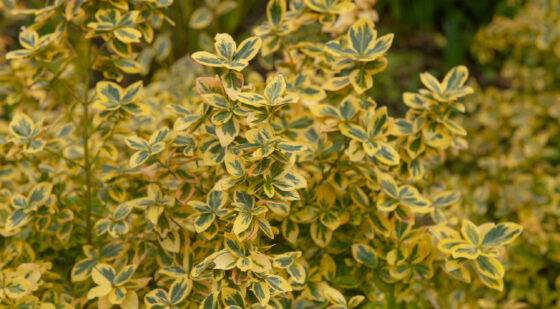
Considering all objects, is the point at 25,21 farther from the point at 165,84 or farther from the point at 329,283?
the point at 329,283

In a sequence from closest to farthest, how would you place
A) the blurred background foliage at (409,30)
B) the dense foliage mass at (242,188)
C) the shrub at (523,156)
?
the dense foliage mass at (242,188), the shrub at (523,156), the blurred background foliage at (409,30)

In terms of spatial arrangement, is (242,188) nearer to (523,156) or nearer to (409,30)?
(523,156)

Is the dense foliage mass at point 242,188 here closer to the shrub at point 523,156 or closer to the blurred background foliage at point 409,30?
the shrub at point 523,156

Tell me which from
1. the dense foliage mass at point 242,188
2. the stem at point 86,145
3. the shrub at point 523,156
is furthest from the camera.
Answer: the shrub at point 523,156

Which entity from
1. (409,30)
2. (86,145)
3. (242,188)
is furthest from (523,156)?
(409,30)

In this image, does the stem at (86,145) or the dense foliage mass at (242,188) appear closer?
the dense foliage mass at (242,188)

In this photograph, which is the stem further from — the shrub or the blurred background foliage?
the blurred background foliage

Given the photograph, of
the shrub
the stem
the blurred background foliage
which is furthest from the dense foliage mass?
the blurred background foliage

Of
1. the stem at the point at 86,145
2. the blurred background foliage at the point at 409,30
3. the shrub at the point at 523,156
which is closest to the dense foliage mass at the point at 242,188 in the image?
the stem at the point at 86,145

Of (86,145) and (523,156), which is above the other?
(86,145)
